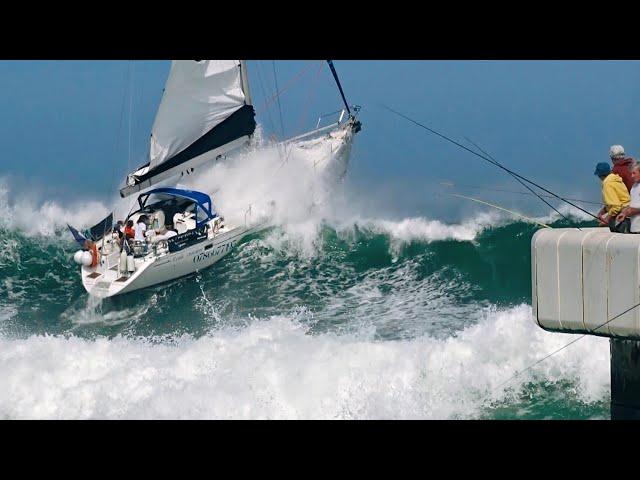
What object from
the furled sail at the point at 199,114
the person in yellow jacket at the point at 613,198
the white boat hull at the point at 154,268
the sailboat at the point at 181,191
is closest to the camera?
the person in yellow jacket at the point at 613,198

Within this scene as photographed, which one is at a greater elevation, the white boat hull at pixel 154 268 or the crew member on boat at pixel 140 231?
the crew member on boat at pixel 140 231

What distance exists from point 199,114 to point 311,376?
14114 millimetres

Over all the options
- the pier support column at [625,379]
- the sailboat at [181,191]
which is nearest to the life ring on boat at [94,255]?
the sailboat at [181,191]

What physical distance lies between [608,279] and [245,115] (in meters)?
20.2

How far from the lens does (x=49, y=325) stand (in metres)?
24.8

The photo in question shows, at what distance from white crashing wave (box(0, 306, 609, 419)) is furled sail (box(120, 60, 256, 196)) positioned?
34.9 ft

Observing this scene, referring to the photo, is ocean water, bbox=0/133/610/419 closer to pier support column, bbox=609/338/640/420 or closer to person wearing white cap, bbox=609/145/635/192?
pier support column, bbox=609/338/640/420

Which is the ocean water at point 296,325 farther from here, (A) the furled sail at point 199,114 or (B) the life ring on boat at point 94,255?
(A) the furled sail at point 199,114

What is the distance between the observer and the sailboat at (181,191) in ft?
86.8

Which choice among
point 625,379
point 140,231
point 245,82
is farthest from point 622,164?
point 245,82

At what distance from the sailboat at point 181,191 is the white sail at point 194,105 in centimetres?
3

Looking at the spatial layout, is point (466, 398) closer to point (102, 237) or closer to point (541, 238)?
point (541, 238)

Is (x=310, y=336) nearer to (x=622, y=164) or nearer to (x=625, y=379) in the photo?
(x=625, y=379)
